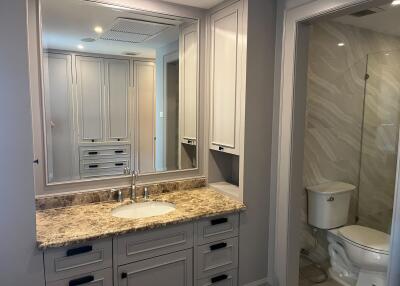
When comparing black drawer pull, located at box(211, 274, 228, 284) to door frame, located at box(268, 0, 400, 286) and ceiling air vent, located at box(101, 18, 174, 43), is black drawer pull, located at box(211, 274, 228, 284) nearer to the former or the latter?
door frame, located at box(268, 0, 400, 286)

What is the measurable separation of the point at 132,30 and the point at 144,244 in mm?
1567

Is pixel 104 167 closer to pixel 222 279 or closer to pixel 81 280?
pixel 81 280

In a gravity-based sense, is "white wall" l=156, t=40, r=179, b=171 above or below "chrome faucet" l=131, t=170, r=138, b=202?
above

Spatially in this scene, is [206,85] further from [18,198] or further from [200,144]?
[18,198]

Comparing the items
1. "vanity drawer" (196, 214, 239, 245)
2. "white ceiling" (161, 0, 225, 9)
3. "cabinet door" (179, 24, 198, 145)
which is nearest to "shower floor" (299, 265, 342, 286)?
"vanity drawer" (196, 214, 239, 245)

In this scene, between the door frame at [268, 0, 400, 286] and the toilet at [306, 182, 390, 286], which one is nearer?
the door frame at [268, 0, 400, 286]

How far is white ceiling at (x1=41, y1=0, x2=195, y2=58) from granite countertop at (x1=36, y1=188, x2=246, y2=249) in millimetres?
1108

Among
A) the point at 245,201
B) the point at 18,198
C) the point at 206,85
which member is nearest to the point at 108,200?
the point at 18,198

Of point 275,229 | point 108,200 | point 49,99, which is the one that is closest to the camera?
point 49,99

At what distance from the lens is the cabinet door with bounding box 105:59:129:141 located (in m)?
2.19

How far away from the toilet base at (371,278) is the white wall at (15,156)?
8.04 ft

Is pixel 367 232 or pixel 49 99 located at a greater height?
pixel 49 99

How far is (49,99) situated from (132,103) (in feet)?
1.92

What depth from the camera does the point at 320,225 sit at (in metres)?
2.72
